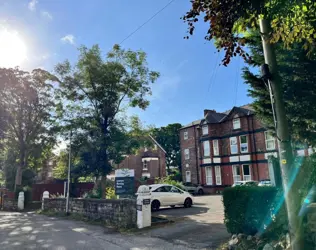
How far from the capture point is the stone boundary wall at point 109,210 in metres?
11.3

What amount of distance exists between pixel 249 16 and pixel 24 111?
2785 cm

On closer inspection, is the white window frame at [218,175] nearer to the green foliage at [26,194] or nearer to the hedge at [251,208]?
the green foliage at [26,194]

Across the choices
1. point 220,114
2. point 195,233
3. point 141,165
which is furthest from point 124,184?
point 141,165

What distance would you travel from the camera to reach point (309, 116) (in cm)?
1065

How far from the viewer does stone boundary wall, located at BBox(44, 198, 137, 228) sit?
11328mm

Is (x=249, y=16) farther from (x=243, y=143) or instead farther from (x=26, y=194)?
(x=243, y=143)

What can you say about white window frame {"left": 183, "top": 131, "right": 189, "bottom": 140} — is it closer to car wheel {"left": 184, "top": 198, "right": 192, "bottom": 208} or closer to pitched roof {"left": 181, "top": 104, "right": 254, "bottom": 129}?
pitched roof {"left": 181, "top": 104, "right": 254, "bottom": 129}

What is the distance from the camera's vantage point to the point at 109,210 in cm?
1265

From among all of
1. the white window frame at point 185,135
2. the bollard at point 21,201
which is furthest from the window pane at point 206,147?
the bollard at point 21,201

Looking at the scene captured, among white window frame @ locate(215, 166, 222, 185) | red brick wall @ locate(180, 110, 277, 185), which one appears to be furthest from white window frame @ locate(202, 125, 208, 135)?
white window frame @ locate(215, 166, 222, 185)

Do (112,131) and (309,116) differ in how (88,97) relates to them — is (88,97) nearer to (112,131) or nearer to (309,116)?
(112,131)

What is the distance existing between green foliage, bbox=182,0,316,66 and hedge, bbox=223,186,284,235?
3.71 metres

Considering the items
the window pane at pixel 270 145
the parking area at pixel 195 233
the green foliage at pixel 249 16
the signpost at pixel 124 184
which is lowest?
the parking area at pixel 195 233

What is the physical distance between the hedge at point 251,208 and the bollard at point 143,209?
4252 mm
